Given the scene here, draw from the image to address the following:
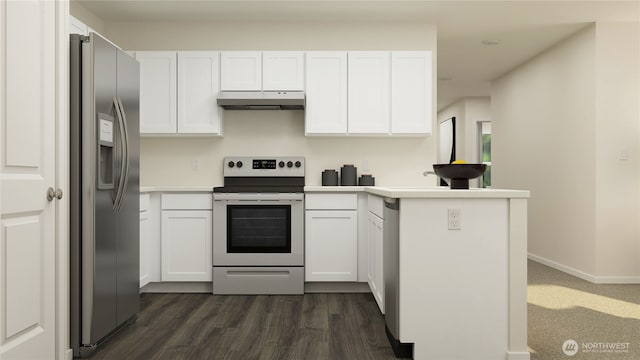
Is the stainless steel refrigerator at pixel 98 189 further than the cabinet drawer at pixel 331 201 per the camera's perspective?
No

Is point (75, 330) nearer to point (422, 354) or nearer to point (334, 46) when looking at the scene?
point (422, 354)

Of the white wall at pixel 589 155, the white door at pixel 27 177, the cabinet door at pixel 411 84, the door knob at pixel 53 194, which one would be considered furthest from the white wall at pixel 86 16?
the white wall at pixel 589 155

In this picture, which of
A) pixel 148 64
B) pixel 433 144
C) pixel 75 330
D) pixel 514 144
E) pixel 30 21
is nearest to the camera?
pixel 30 21

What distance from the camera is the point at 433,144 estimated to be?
15.0 feet

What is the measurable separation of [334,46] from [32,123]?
9.82 ft

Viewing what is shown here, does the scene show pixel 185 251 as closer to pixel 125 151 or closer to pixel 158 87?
pixel 125 151

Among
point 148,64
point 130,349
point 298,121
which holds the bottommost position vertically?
point 130,349

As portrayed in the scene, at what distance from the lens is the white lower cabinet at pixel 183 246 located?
398cm

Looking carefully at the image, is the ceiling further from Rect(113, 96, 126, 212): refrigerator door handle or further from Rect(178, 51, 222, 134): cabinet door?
Rect(113, 96, 126, 212): refrigerator door handle

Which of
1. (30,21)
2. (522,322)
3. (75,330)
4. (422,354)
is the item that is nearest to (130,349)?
(75,330)

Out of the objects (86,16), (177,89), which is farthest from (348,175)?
(86,16)

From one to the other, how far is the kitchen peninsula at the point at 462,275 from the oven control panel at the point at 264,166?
2.26m

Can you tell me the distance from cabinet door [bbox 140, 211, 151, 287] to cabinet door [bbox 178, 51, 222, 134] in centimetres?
92

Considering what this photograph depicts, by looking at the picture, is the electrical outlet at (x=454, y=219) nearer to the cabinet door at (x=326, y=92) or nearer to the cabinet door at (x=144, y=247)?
the cabinet door at (x=326, y=92)
